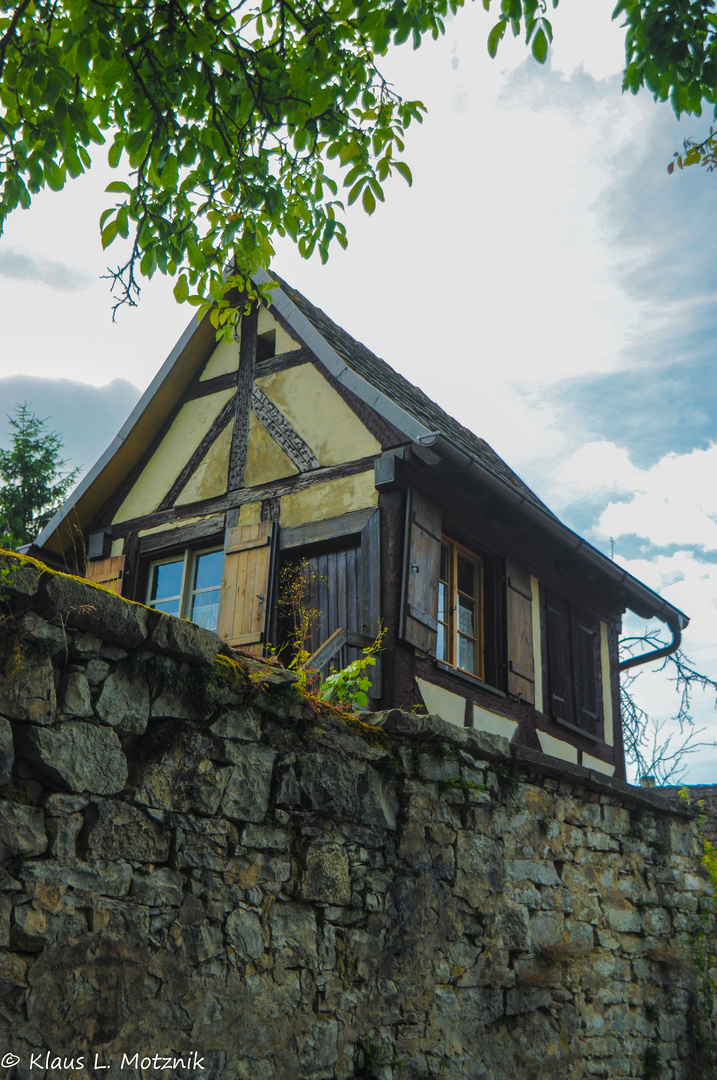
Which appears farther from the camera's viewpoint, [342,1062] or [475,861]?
[475,861]

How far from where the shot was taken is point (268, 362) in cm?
925

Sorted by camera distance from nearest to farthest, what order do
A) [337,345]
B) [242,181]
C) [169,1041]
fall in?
[169,1041] → [242,181] → [337,345]

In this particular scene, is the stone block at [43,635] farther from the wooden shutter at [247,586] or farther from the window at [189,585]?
the window at [189,585]

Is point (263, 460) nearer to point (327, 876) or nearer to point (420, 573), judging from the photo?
point (420, 573)

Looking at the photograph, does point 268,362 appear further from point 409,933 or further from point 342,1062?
point 342,1062

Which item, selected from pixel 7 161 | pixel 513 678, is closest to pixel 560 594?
pixel 513 678

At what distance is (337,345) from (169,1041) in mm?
6813

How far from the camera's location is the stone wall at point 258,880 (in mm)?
3363

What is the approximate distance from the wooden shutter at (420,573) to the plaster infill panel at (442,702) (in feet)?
1.00

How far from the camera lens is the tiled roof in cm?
875

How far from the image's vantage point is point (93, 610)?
3607 millimetres

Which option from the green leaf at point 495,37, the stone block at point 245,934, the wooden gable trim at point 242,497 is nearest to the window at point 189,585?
the wooden gable trim at point 242,497

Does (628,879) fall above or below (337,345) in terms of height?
below

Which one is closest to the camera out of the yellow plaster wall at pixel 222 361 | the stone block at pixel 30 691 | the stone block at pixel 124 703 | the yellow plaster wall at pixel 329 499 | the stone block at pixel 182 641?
the stone block at pixel 30 691
